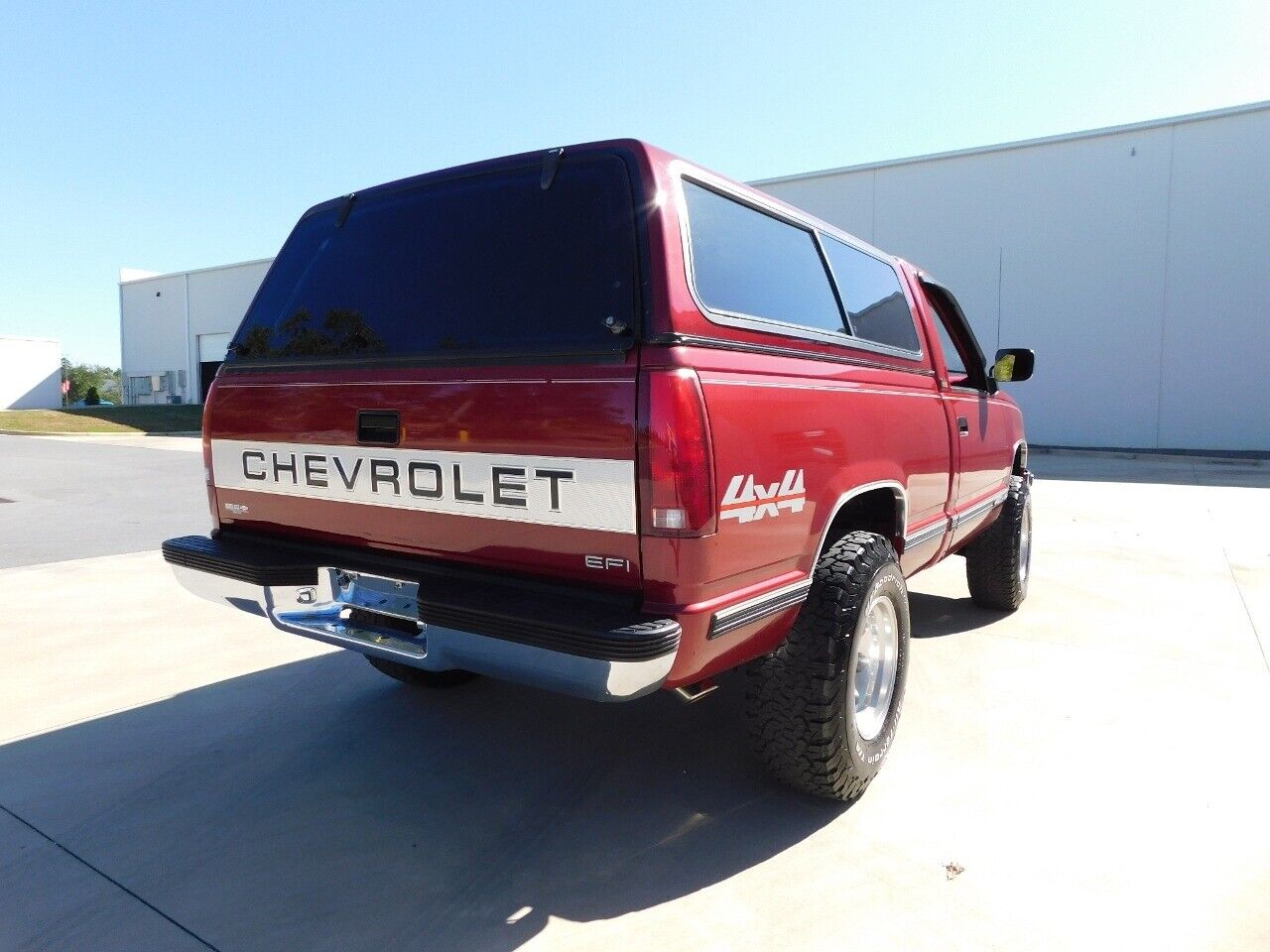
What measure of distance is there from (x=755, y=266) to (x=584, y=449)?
3.04 feet

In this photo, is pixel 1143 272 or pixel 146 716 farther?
pixel 1143 272

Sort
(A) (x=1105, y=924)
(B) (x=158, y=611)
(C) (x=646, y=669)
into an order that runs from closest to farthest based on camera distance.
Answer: (C) (x=646, y=669) → (A) (x=1105, y=924) → (B) (x=158, y=611)

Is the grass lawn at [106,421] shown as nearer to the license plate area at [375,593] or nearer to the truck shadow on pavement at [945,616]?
the truck shadow on pavement at [945,616]

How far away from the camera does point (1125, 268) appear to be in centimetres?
1856

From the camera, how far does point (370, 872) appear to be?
229cm

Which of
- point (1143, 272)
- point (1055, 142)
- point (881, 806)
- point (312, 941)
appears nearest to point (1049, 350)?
point (1143, 272)

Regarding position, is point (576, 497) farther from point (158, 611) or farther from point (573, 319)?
point (158, 611)

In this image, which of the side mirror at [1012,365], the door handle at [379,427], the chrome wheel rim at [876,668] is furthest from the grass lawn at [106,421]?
the chrome wheel rim at [876,668]

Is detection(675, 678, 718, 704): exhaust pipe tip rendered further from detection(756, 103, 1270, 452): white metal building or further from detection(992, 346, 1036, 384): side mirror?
detection(756, 103, 1270, 452): white metal building

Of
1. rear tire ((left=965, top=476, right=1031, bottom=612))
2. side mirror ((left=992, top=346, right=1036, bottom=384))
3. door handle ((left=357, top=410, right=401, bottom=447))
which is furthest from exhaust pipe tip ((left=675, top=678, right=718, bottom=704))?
side mirror ((left=992, top=346, right=1036, bottom=384))

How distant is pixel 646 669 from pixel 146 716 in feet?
8.31

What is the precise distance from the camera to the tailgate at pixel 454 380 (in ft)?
6.80

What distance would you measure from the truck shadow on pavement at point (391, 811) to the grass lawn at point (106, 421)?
82.3 ft

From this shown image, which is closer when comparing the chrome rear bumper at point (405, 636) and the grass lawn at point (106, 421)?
the chrome rear bumper at point (405, 636)
